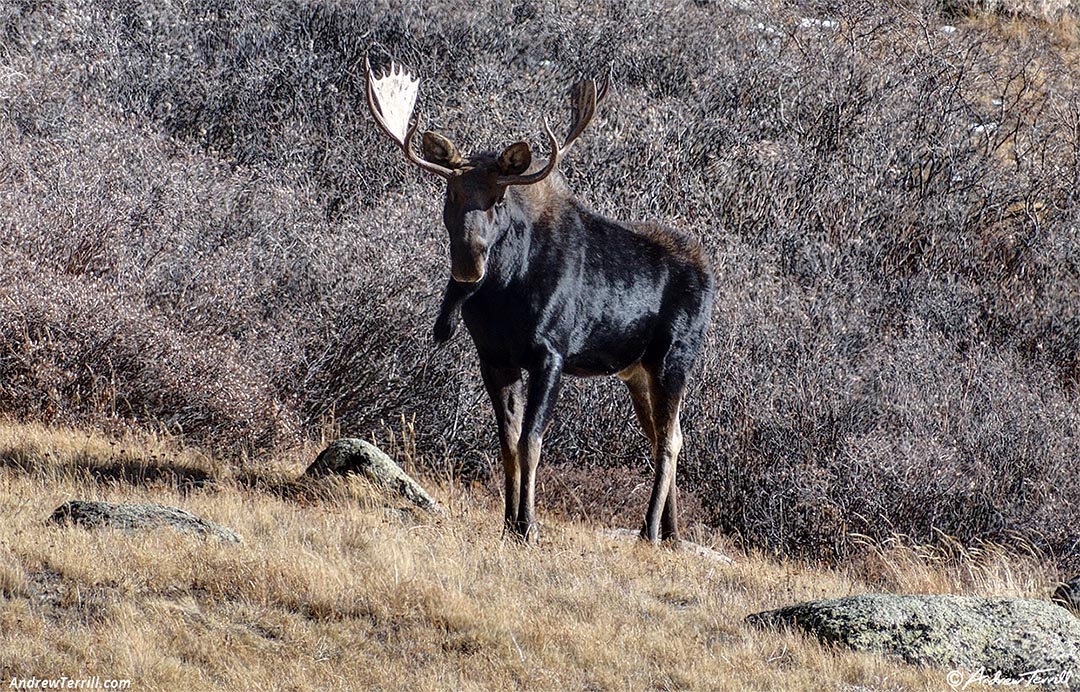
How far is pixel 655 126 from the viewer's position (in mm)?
17016

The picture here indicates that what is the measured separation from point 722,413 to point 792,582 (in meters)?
3.51

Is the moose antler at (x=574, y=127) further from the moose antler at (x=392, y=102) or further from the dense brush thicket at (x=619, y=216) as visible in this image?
the dense brush thicket at (x=619, y=216)

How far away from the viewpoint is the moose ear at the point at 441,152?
730 cm

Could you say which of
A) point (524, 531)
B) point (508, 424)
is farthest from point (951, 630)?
point (508, 424)

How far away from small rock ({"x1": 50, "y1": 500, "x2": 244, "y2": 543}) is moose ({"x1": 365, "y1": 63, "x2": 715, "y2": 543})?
1.64m

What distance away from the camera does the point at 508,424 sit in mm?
7773

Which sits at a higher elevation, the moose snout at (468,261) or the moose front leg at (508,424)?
the moose snout at (468,261)

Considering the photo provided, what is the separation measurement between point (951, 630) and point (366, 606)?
2.50 metres

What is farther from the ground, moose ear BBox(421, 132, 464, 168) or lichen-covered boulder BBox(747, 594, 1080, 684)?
moose ear BBox(421, 132, 464, 168)

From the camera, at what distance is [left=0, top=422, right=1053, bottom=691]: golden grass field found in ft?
17.8

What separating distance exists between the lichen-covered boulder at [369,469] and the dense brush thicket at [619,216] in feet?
4.28

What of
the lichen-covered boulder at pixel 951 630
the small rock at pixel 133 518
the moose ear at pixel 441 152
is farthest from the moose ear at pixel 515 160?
the lichen-covered boulder at pixel 951 630

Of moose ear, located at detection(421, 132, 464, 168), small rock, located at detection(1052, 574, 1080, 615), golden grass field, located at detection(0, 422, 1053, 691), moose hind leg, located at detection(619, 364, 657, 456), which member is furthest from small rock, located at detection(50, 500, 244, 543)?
small rock, located at detection(1052, 574, 1080, 615)

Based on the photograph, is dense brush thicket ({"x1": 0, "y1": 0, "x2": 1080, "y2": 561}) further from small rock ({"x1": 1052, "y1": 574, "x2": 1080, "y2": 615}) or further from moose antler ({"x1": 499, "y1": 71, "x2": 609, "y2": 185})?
moose antler ({"x1": 499, "y1": 71, "x2": 609, "y2": 185})
